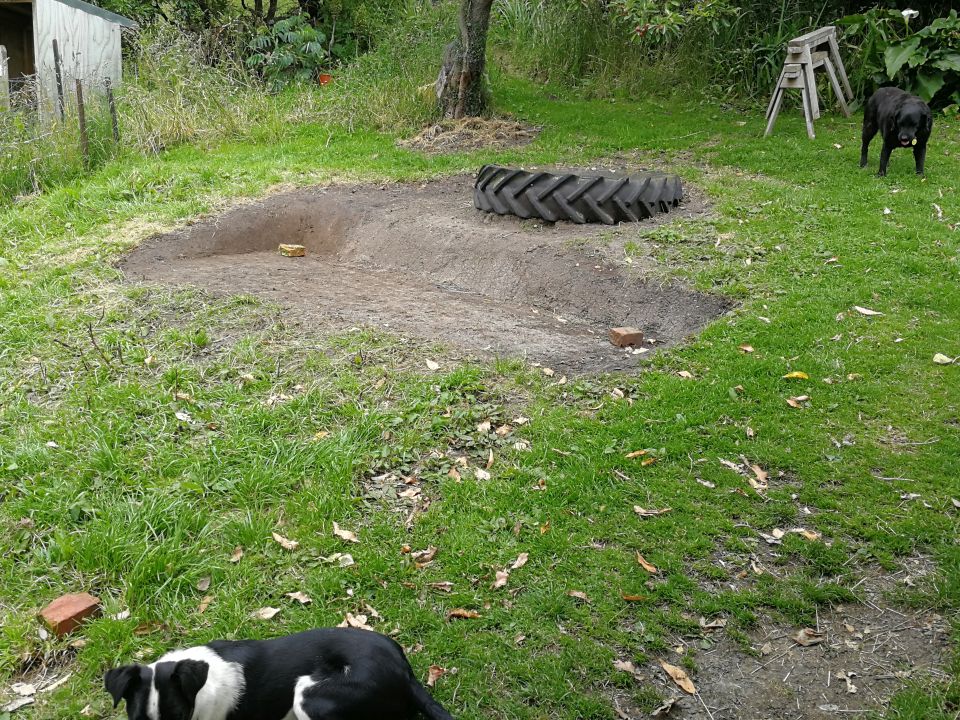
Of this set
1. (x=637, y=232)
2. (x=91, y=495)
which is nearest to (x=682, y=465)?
(x=91, y=495)

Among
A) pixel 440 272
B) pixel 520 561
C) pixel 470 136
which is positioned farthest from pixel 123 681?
pixel 470 136

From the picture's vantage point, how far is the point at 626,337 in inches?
231

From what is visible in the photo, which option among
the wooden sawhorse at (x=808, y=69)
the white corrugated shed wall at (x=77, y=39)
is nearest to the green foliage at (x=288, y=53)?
the white corrugated shed wall at (x=77, y=39)

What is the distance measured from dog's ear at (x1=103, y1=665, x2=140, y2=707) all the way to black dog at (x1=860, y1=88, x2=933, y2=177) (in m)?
8.35

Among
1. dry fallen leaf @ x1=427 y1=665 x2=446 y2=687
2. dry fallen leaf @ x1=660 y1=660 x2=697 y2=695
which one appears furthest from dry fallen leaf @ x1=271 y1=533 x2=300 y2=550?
dry fallen leaf @ x1=660 y1=660 x2=697 y2=695

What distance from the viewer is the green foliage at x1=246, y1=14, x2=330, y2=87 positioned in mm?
14398

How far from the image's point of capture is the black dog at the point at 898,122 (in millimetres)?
8273

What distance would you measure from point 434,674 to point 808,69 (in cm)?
968

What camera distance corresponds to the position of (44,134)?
34.0ft

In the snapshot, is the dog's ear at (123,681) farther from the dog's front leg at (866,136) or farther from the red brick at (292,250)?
the dog's front leg at (866,136)

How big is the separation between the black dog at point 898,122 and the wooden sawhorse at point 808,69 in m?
→ 1.46

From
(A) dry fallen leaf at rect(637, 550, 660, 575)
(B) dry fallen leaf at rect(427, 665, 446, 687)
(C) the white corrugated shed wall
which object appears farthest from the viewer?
(C) the white corrugated shed wall

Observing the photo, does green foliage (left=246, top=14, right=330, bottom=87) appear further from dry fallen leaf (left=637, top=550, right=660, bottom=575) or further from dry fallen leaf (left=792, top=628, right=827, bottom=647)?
dry fallen leaf (left=792, top=628, right=827, bottom=647)

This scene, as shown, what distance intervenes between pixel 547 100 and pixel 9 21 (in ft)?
33.5
